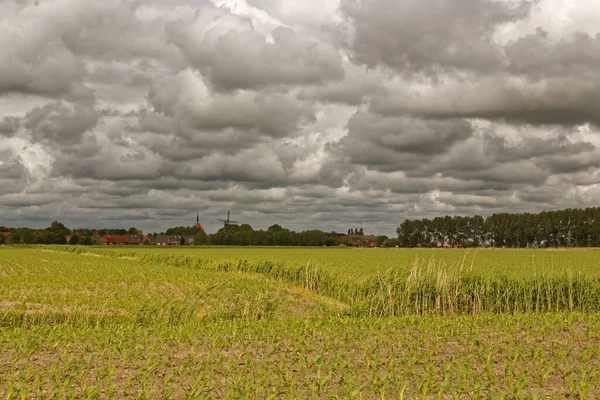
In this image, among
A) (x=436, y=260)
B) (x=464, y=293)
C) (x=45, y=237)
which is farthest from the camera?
(x=45, y=237)

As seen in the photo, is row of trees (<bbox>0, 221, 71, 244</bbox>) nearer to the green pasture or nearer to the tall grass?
the green pasture

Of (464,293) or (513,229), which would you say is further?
(513,229)

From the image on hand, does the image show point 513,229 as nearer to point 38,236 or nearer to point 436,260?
point 436,260

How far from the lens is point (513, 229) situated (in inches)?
5842

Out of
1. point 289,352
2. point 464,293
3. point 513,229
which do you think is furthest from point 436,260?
point 513,229

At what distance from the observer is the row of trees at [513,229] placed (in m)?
138

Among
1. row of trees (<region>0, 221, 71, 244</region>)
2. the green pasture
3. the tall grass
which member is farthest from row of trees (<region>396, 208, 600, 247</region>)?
the tall grass

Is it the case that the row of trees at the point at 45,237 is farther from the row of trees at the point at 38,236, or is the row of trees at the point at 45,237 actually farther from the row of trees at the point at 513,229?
the row of trees at the point at 513,229

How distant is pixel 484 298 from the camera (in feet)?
74.4

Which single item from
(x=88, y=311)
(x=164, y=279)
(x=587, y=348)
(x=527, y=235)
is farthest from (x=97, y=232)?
(x=587, y=348)

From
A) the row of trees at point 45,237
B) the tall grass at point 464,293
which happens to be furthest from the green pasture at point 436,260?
the row of trees at point 45,237

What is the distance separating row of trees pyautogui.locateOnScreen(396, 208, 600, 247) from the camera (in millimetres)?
137750

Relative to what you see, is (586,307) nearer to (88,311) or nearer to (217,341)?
(217,341)

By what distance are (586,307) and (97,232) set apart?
6906 inches
